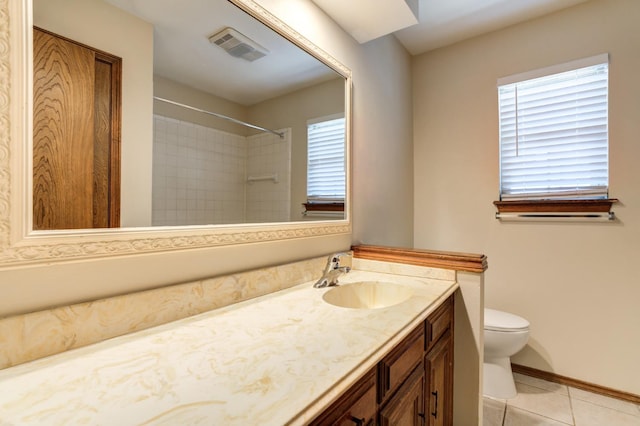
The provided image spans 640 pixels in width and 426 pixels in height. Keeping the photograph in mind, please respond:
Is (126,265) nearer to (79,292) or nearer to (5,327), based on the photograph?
(79,292)

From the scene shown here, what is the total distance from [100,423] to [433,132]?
8.76 feet

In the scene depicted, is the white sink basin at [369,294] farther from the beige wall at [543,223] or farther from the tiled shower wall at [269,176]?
the beige wall at [543,223]

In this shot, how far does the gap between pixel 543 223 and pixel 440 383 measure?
1506mm

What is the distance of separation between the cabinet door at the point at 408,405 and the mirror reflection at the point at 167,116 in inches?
30.1

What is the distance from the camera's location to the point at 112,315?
29.5 inches

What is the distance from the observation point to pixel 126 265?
778 millimetres

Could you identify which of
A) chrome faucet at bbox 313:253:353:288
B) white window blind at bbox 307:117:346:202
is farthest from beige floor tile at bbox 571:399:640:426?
white window blind at bbox 307:117:346:202

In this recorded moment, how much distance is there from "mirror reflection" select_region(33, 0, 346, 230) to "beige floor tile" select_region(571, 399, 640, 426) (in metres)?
1.95

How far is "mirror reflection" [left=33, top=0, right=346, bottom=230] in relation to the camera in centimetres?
69

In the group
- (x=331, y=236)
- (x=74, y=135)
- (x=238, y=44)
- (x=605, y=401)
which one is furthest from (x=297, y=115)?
(x=605, y=401)

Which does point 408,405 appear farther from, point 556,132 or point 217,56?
point 556,132

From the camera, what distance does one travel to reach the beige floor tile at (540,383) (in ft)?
6.36

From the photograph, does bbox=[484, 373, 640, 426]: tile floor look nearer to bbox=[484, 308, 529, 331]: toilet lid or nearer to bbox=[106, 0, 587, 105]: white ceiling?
bbox=[484, 308, 529, 331]: toilet lid

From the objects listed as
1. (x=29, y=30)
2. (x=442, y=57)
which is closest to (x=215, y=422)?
(x=29, y=30)
